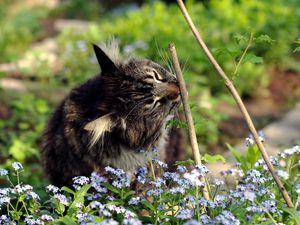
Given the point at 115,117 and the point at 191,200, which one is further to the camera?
the point at 115,117

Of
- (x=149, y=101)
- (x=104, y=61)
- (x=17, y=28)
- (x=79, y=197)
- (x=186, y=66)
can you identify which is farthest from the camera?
(x=17, y=28)

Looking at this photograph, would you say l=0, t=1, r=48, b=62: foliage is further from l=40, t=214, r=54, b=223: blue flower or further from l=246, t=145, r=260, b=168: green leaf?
l=40, t=214, r=54, b=223: blue flower

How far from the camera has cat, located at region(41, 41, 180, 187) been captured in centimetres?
381

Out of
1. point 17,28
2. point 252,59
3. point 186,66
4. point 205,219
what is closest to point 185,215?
point 205,219

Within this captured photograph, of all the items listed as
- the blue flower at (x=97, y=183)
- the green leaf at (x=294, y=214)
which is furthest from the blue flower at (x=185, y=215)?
the blue flower at (x=97, y=183)

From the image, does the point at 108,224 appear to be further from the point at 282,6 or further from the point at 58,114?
the point at 282,6

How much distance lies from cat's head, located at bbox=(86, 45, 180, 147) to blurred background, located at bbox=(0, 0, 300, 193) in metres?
1.67

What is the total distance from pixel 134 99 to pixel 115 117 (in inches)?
7.1

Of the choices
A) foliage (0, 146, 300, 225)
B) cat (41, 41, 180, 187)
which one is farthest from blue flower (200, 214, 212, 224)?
cat (41, 41, 180, 187)

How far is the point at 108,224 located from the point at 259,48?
18.8 feet

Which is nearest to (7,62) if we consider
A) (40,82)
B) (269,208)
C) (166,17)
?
(40,82)

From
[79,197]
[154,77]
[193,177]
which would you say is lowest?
[79,197]

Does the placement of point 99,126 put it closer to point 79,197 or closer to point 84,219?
point 79,197

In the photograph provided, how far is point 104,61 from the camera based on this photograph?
3.93 metres
